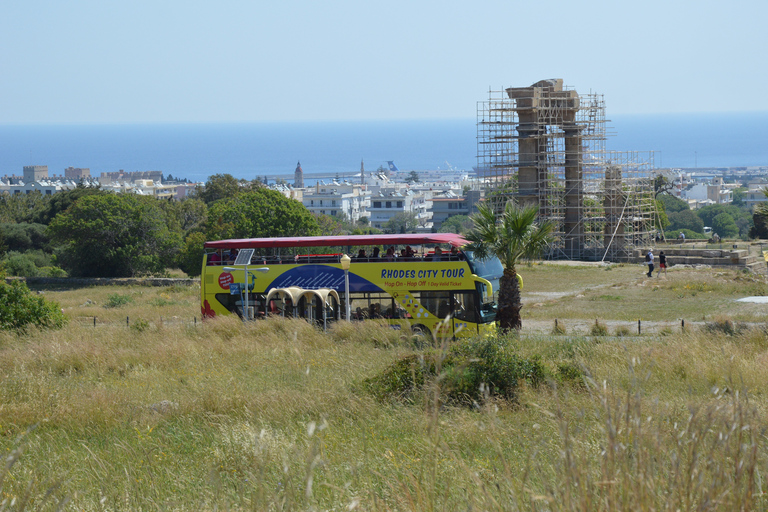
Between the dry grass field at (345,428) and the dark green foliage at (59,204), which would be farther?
the dark green foliage at (59,204)

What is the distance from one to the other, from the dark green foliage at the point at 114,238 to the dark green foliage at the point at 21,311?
34.6m

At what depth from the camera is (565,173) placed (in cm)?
6338

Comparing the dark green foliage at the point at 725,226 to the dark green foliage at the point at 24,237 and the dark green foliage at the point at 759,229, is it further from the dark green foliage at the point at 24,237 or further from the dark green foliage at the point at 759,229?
the dark green foliage at the point at 24,237

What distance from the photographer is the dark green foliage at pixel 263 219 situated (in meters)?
52.8

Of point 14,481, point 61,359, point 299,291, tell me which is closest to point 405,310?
point 299,291

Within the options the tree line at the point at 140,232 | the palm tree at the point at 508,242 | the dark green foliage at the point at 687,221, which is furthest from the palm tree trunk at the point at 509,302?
the dark green foliage at the point at 687,221

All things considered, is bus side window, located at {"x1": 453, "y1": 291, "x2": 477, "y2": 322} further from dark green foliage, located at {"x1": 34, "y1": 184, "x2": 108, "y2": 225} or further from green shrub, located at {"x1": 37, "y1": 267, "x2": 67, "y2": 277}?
dark green foliage, located at {"x1": 34, "y1": 184, "x2": 108, "y2": 225}

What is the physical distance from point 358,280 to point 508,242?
470 centimetres

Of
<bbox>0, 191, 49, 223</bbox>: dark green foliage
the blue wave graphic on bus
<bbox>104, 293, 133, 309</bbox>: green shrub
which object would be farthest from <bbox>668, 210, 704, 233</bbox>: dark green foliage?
the blue wave graphic on bus

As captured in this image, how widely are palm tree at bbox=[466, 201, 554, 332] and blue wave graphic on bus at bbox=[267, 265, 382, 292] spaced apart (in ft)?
11.9

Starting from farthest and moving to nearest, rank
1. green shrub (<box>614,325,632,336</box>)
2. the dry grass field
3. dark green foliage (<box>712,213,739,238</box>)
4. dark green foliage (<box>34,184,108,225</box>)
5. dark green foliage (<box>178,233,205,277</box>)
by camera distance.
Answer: dark green foliage (<box>712,213,739,238</box>) → dark green foliage (<box>34,184,108,225</box>) → dark green foliage (<box>178,233,205,277</box>) → green shrub (<box>614,325,632,336</box>) → the dry grass field

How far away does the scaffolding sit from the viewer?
2400 inches

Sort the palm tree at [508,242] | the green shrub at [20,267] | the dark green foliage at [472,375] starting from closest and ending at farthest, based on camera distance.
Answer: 1. the dark green foliage at [472,375]
2. the palm tree at [508,242]
3. the green shrub at [20,267]

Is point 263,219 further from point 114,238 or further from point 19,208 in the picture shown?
point 19,208
